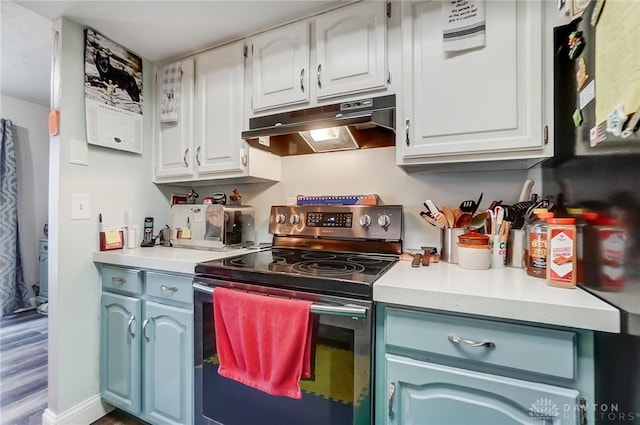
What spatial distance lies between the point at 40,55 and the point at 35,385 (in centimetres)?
239

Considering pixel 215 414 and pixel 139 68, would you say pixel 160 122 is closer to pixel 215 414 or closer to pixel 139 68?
pixel 139 68

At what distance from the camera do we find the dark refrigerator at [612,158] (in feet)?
1.94

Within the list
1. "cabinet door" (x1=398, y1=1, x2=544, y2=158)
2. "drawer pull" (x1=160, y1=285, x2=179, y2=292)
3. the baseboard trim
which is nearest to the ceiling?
"cabinet door" (x1=398, y1=1, x2=544, y2=158)

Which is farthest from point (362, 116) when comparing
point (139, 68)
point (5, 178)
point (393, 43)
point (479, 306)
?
point (5, 178)

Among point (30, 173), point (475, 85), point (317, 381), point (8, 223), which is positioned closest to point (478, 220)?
point (475, 85)

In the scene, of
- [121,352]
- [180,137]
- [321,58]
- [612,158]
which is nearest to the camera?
[612,158]

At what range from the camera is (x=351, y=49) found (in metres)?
1.32

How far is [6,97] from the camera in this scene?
3027 millimetres

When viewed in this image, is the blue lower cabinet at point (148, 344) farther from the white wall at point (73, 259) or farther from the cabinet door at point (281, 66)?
the cabinet door at point (281, 66)

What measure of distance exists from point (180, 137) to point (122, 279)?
2.99 ft

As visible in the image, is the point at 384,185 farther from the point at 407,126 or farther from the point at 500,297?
the point at 500,297

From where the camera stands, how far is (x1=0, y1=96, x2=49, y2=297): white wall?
3129mm

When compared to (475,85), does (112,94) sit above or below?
above

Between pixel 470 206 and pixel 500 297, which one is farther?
pixel 470 206
